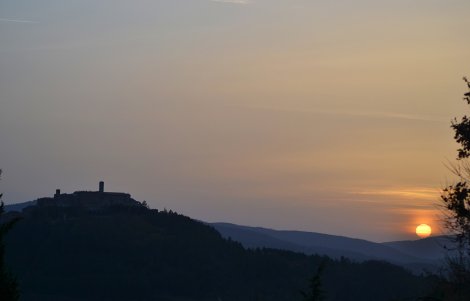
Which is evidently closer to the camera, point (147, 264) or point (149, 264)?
point (147, 264)

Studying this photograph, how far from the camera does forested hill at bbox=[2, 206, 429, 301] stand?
78375 millimetres

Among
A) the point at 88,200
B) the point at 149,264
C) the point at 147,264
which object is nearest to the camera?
the point at 147,264

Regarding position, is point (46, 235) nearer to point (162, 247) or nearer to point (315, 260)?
point (162, 247)

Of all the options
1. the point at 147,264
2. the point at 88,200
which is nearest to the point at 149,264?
the point at 147,264

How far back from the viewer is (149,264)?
8769 cm

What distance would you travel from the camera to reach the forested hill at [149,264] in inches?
3086

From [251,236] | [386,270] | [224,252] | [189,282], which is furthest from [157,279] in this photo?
[251,236]

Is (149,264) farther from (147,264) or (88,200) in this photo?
(88,200)

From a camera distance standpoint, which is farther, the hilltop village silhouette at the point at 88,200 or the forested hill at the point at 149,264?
the hilltop village silhouette at the point at 88,200

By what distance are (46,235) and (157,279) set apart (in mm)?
11116

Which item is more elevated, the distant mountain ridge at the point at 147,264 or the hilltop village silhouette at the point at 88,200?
the hilltop village silhouette at the point at 88,200

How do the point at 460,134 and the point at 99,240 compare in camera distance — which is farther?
the point at 99,240

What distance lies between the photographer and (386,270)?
254ft

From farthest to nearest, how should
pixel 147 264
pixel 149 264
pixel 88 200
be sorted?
1. pixel 88 200
2. pixel 149 264
3. pixel 147 264
